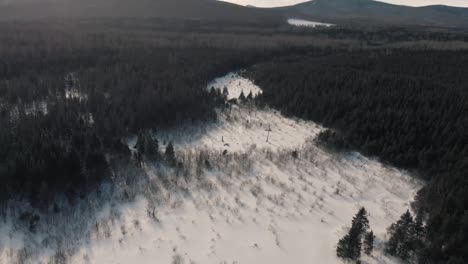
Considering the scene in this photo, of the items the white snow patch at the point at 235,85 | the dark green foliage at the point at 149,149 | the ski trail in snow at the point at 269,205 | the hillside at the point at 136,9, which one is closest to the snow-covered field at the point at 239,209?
the ski trail in snow at the point at 269,205

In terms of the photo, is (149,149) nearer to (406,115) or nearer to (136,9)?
(406,115)

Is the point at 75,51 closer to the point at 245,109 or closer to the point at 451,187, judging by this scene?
the point at 245,109


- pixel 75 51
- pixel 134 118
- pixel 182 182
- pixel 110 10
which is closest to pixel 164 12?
pixel 110 10

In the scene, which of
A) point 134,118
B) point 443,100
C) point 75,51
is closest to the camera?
point 134,118

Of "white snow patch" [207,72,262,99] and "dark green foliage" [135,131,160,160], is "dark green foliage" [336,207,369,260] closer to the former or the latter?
"dark green foliage" [135,131,160,160]

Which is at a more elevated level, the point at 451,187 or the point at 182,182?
the point at 451,187

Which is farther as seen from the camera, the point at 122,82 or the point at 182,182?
the point at 122,82
